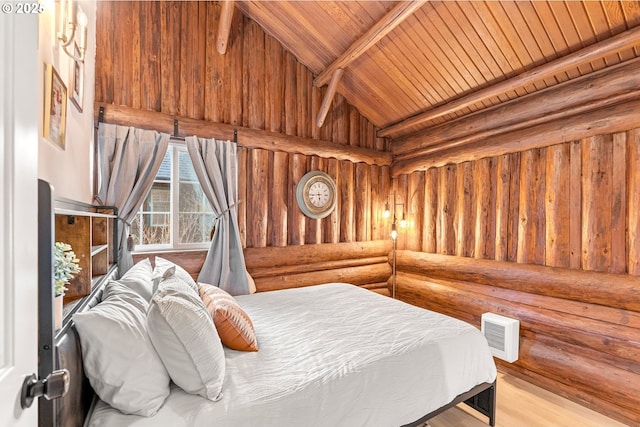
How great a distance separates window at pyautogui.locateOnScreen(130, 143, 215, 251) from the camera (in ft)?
10.5

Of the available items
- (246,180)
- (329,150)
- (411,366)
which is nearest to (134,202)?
(246,180)

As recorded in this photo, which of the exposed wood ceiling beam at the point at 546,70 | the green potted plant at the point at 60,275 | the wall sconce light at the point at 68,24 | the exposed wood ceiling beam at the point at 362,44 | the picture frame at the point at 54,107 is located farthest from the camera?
the exposed wood ceiling beam at the point at 362,44

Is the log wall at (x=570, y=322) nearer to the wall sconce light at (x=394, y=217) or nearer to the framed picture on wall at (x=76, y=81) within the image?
the wall sconce light at (x=394, y=217)

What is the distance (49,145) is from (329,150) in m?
3.13

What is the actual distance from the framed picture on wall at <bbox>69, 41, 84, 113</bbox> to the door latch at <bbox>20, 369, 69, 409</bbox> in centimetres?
179

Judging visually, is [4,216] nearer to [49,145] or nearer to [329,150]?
[49,145]

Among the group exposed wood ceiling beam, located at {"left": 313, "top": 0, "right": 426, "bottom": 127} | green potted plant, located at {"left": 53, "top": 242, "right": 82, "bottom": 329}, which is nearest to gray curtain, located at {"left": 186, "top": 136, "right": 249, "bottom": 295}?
exposed wood ceiling beam, located at {"left": 313, "top": 0, "right": 426, "bottom": 127}

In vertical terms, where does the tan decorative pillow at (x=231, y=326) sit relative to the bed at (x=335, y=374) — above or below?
above

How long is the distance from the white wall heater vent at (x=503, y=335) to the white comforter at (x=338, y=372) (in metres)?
1.04

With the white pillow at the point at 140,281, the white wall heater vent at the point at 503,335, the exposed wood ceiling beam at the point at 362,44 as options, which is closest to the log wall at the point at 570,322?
the white wall heater vent at the point at 503,335

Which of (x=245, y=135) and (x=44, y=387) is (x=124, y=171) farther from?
(x=44, y=387)

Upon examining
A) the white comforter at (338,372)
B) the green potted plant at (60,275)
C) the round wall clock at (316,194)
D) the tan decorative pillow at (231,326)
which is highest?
the round wall clock at (316,194)

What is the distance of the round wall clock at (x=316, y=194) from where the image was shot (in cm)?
397

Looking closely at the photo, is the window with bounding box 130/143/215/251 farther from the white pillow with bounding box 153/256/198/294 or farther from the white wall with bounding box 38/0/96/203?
the white pillow with bounding box 153/256/198/294
